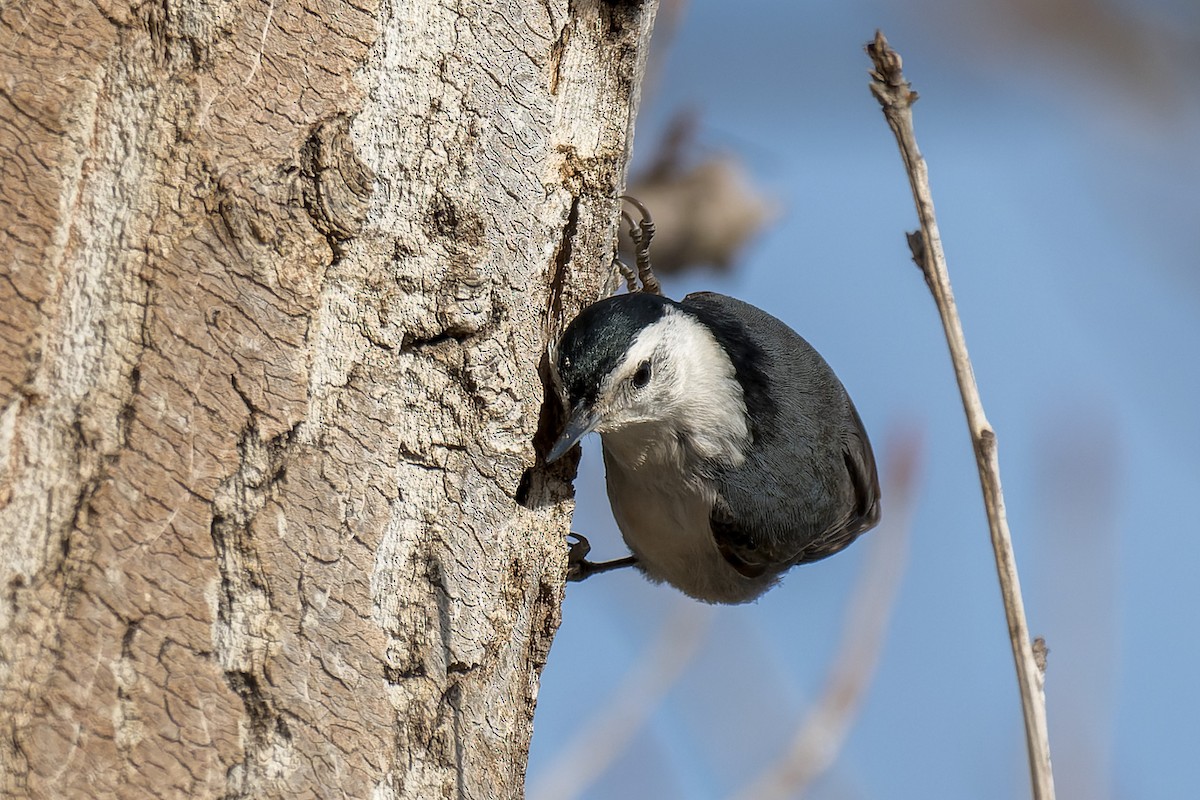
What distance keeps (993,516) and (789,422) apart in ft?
4.46

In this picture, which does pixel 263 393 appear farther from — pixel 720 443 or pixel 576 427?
pixel 720 443

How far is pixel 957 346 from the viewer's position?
5.62 ft

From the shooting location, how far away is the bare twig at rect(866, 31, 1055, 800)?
1599mm

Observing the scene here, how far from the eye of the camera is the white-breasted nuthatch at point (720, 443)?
288 cm

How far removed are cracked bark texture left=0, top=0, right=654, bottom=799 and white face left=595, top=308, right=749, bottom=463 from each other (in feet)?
2.47

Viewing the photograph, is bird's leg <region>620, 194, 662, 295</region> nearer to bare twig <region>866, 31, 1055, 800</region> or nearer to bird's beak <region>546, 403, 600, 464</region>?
bird's beak <region>546, 403, 600, 464</region>

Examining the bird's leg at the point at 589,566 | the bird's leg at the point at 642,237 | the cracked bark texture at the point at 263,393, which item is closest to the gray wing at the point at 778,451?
the bird's leg at the point at 642,237

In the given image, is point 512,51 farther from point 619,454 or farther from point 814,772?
point 814,772

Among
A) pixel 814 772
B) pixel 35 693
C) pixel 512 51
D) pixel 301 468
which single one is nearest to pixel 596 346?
pixel 512 51

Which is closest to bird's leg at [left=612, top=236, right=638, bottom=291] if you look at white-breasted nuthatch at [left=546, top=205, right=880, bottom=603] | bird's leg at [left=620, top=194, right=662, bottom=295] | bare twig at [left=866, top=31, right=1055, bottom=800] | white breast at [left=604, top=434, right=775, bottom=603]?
bird's leg at [left=620, top=194, right=662, bottom=295]

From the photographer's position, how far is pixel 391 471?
6.26 ft

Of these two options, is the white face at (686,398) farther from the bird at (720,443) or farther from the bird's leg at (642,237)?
the bird's leg at (642,237)

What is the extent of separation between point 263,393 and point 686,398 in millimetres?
1349

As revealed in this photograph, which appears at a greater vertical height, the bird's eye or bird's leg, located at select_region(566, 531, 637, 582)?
the bird's eye
